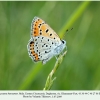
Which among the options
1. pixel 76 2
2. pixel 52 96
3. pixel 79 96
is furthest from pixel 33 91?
pixel 76 2

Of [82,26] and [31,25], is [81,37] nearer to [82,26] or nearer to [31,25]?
[82,26]

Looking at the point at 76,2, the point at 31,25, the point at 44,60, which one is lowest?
the point at 44,60

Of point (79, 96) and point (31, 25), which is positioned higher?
point (31, 25)

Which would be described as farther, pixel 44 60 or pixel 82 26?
pixel 82 26
